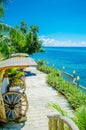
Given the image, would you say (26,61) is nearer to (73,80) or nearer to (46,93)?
(46,93)

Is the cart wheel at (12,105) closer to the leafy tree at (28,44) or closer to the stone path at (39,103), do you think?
the stone path at (39,103)

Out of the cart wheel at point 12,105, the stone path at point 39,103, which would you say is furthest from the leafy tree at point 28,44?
the cart wheel at point 12,105

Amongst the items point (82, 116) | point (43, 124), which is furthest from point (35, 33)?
point (82, 116)

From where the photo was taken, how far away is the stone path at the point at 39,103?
7840mm

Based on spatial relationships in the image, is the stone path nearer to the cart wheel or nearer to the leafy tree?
the cart wheel

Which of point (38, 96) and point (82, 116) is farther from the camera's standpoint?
point (38, 96)

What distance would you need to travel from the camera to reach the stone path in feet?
25.7

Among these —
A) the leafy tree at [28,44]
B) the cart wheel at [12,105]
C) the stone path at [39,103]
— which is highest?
the leafy tree at [28,44]

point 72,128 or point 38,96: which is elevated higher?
point 72,128

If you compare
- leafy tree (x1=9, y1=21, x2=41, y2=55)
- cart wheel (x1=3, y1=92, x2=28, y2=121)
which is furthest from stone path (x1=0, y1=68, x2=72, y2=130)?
leafy tree (x1=9, y1=21, x2=41, y2=55)

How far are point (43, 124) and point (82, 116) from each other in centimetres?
351

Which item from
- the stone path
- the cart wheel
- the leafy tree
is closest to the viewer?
the stone path

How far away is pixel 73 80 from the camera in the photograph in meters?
13.5

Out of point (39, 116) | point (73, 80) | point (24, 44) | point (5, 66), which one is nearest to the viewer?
point (5, 66)
